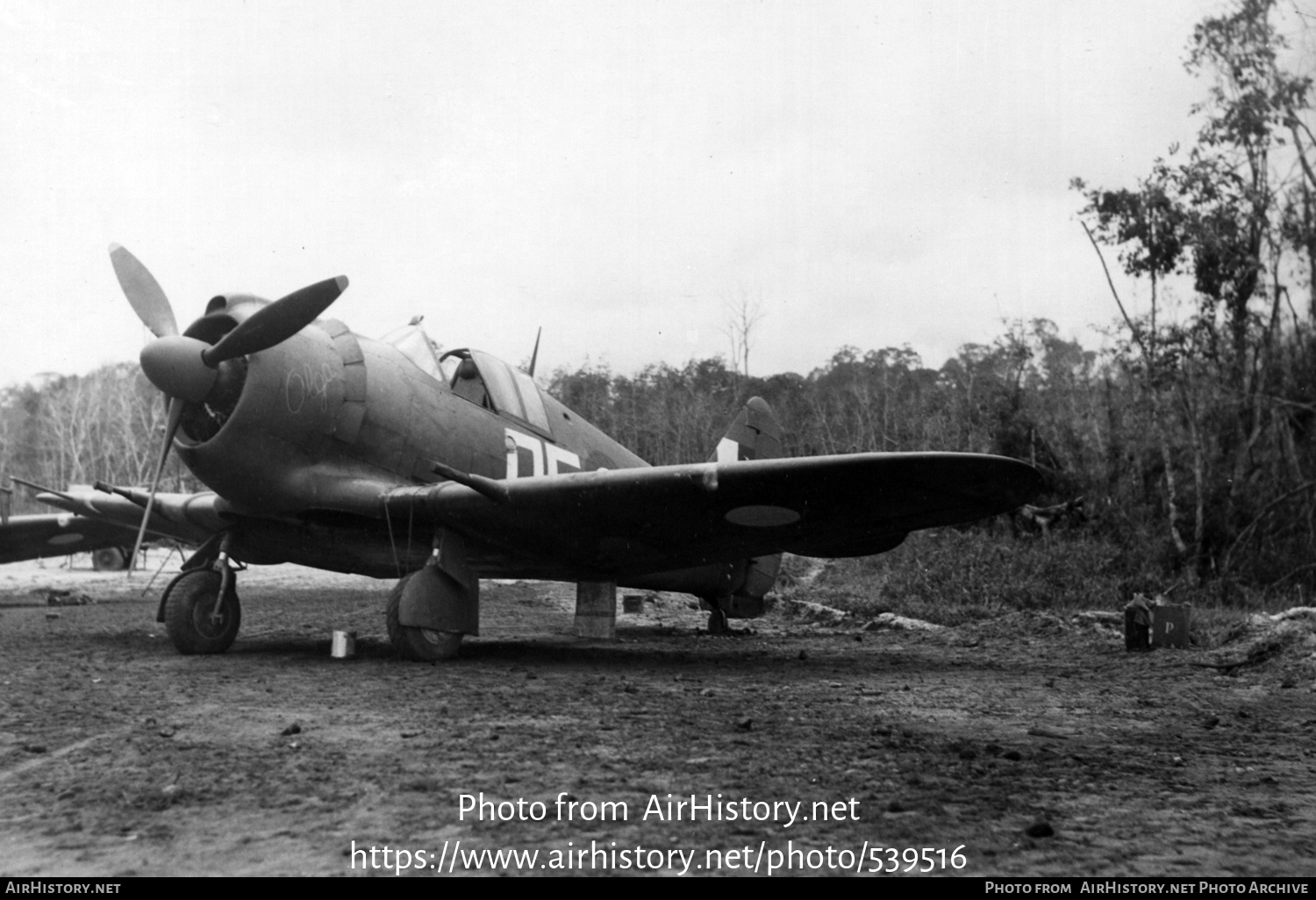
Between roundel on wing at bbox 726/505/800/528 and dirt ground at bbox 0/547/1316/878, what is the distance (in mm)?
991

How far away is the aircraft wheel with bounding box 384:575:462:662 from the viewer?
6449 millimetres

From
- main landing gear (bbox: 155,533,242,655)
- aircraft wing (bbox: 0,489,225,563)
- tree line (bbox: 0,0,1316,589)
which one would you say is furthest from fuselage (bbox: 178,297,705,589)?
tree line (bbox: 0,0,1316,589)

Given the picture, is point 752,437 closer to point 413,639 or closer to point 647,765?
point 413,639

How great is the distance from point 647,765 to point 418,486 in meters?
4.11

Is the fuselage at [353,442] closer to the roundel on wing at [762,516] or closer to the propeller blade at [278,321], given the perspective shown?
the propeller blade at [278,321]

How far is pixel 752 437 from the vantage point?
1046 cm

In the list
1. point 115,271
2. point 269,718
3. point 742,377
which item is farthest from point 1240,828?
point 742,377

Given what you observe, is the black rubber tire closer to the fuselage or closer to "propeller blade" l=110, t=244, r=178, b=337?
the fuselage

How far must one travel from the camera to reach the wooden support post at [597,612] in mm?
9656

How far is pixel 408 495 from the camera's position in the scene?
21.7ft

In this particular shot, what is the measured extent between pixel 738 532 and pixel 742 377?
3155cm

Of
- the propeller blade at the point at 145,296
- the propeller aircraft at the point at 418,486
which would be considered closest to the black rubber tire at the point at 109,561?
the propeller aircraft at the point at 418,486

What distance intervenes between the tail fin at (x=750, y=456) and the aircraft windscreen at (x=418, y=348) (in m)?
3.27

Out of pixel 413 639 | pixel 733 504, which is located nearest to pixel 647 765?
pixel 733 504
